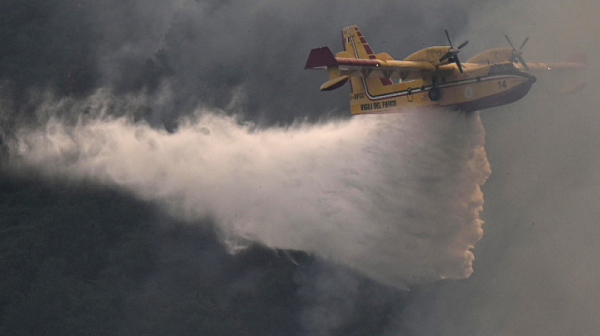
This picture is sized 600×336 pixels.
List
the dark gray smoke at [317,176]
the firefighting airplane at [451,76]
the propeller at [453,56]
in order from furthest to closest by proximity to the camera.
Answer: the dark gray smoke at [317,176], the firefighting airplane at [451,76], the propeller at [453,56]

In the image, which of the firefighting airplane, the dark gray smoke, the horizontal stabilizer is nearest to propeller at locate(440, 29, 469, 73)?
the firefighting airplane

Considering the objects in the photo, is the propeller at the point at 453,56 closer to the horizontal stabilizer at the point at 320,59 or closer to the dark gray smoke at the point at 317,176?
the dark gray smoke at the point at 317,176

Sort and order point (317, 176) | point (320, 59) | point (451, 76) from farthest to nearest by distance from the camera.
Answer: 1. point (317, 176)
2. point (451, 76)
3. point (320, 59)

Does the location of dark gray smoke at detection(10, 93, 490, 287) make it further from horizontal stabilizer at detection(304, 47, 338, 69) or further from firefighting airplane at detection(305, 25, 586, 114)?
horizontal stabilizer at detection(304, 47, 338, 69)

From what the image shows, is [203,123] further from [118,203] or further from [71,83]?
[118,203]

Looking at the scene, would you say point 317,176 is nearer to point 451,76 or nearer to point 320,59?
point 451,76

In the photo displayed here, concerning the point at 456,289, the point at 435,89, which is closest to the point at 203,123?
the point at 435,89

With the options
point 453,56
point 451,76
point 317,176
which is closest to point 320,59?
point 453,56

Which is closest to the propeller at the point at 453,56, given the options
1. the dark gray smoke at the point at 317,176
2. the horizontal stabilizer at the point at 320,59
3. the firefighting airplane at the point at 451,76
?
the firefighting airplane at the point at 451,76

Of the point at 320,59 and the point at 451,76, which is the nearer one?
the point at 320,59
